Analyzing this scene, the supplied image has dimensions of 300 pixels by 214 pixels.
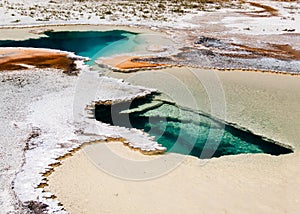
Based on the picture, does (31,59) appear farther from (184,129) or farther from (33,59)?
(184,129)

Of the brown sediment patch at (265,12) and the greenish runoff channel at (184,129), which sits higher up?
the brown sediment patch at (265,12)

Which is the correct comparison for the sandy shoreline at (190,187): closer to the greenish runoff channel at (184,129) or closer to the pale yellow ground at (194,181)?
the pale yellow ground at (194,181)

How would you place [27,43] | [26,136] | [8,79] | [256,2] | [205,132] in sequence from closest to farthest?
[26,136], [205,132], [8,79], [27,43], [256,2]

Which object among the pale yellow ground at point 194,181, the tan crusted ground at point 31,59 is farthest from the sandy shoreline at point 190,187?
the tan crusted ground at point 31,59

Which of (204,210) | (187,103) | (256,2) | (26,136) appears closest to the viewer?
(204,210)

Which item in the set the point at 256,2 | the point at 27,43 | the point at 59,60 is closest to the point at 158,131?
the point at 59,60

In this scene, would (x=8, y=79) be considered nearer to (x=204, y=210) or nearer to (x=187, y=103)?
(x=187, y=103)

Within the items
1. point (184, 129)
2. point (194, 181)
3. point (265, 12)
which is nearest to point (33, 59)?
point (184, 129)
